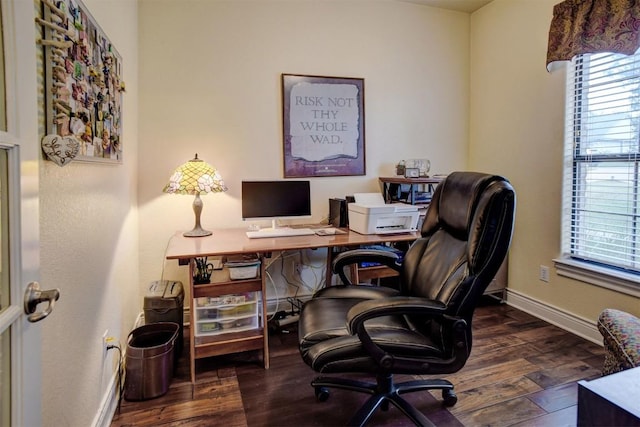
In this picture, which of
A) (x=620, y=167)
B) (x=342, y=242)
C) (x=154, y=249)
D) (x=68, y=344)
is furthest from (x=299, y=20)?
(x=68, y=344)

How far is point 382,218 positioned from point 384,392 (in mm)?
1110

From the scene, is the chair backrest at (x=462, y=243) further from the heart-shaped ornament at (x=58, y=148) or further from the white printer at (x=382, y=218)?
the heart-shaped ornament at (x=58, y=148)

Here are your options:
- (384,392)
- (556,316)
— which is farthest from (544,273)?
(384,392)

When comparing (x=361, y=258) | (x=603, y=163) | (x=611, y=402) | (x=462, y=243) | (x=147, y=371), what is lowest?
(x=147, y=371)

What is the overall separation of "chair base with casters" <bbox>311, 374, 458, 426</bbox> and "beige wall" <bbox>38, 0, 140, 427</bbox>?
1.01 meters

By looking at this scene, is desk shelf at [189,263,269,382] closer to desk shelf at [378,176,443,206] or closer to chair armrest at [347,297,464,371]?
chair armrest at [347,297,464,371]

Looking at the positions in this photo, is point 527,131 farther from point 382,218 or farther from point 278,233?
point 278,233

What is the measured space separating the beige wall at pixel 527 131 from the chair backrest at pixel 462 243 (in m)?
1.38

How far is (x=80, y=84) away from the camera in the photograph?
1.31m

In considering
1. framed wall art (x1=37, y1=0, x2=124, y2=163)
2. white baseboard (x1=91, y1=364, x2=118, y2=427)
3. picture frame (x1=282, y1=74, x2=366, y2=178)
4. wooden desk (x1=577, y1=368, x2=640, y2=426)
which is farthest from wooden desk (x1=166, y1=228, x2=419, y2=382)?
wooden desk (x1=577, y1=368, x2=640, y2=426)

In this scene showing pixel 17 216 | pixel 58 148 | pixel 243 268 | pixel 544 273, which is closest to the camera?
pixel 17 216

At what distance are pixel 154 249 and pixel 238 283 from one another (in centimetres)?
90

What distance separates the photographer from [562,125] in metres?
2.56

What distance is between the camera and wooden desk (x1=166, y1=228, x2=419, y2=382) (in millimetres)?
1997
